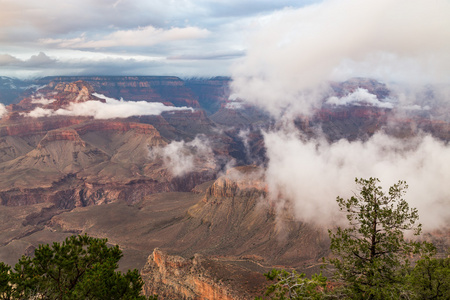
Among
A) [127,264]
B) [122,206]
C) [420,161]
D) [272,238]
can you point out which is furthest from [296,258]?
[122,206]

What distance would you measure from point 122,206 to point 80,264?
169 metres

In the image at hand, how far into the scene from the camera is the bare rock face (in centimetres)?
6938

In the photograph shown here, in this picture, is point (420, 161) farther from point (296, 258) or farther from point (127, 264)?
point (127, 264)

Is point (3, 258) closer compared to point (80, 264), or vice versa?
point (80, 264)

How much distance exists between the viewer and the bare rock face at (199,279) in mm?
69375

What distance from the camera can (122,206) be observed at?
194 m

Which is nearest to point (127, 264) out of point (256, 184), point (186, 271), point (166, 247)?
point (166, 247)

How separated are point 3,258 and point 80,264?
133 m

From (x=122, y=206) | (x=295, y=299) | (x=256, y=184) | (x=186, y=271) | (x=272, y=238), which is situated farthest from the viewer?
(x=122, y=206)

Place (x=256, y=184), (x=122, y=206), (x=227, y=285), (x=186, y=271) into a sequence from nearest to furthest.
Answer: (x=227, y=285) → (x=186, y=271) → (x=256, y=184) → (x=122, y=206)

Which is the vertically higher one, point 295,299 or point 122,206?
point 295,299

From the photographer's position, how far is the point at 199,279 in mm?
77375

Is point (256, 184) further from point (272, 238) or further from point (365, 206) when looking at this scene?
point (365, 206)

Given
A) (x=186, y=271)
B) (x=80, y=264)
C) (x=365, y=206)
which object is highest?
(x=365, y=206)
